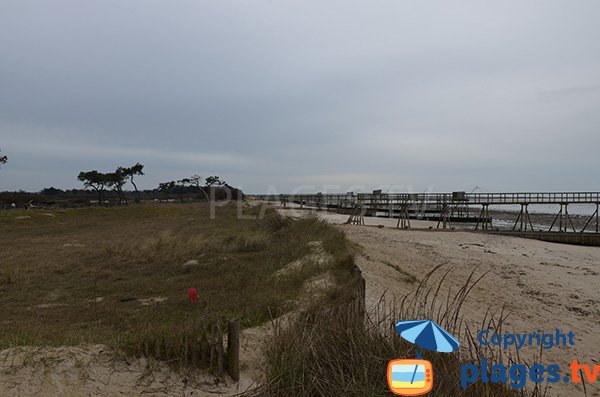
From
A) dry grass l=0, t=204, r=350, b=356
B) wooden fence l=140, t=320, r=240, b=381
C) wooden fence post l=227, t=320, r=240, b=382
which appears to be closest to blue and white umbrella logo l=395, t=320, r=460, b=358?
wooden fence post l=227, t=320, r=240, b=382

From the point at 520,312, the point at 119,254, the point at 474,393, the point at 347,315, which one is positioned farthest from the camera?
the point at 119,254

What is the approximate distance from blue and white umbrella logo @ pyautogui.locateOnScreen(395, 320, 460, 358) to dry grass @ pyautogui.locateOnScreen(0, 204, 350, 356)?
3245 millimetres

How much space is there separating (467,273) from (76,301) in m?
10.2

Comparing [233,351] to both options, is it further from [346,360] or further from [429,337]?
[429,337]

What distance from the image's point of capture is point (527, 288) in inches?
441

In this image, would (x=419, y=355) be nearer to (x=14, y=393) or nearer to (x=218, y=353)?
(x=218, y=353)

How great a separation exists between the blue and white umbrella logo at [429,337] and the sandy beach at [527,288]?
3590mm

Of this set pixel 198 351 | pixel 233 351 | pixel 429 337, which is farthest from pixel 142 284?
pixel 429 337

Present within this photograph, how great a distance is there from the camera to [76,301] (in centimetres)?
930

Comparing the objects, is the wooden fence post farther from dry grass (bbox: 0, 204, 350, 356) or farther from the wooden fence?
dry grass (bbox: 0, 204, 350, 356)

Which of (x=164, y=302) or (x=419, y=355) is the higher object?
(x=419, y=355)

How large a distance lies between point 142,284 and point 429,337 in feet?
32.7

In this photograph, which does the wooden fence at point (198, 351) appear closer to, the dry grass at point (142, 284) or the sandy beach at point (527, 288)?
the dry grass at point (142, 284)

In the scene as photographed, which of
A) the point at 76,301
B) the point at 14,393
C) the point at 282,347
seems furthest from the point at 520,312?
the point at 76,301
